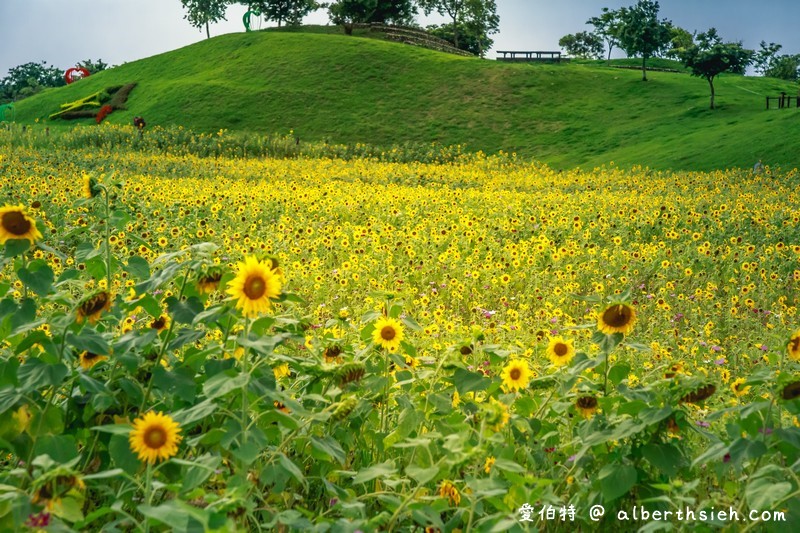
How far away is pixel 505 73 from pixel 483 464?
38.1m

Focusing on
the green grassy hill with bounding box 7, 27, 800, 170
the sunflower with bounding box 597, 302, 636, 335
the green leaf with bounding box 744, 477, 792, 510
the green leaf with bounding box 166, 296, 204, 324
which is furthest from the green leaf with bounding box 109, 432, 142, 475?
the green grassy hill with bounding box 7, 27, 800, 170

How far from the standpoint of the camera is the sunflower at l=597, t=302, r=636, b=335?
2535 mm

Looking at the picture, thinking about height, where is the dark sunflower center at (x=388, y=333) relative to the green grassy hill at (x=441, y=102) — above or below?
below

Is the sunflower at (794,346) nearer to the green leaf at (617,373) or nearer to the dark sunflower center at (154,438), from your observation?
the green leaf at (617,373)

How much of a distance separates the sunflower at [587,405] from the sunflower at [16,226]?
1.91 m

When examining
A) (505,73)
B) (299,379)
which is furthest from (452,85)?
(299,379)

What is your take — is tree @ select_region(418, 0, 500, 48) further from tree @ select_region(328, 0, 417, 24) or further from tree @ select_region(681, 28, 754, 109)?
tree @ select_region(681, 28, 754, 109)

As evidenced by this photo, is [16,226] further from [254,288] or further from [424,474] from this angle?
[424,474]

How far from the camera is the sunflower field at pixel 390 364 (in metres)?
2.20

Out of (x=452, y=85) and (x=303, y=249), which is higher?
(x=452, y=85)

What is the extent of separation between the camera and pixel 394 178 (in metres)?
19.0

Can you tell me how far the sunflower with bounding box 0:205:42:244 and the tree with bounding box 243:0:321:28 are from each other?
57617mm

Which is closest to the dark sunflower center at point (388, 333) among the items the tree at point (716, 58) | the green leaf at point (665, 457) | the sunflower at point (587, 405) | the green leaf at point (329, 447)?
the green leaf at point (329, 447)

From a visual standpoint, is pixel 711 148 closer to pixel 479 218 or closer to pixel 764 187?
pixel 764 187
